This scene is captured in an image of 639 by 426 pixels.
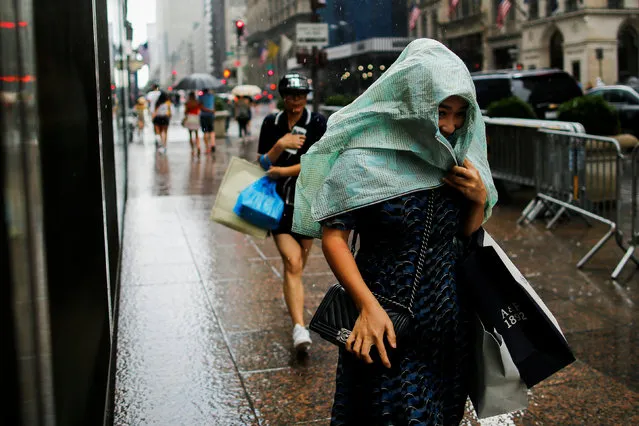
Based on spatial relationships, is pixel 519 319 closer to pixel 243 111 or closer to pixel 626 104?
pixel 626 104

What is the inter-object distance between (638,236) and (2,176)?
21.7 feet

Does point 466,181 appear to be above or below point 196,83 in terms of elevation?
below

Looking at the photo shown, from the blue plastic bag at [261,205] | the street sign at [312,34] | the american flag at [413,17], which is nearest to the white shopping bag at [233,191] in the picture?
the blue plastic bag at [261,205]

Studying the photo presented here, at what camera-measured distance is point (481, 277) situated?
2740mm

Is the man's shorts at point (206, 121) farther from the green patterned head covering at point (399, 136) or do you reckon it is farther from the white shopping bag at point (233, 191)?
the green patterned head covering at point (399, 136)

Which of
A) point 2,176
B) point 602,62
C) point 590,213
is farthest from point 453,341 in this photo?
point 602,62

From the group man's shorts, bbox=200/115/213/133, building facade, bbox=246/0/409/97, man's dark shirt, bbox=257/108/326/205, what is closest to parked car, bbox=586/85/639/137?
building facade, bbox=246/0/409/97

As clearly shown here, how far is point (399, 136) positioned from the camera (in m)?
2.64

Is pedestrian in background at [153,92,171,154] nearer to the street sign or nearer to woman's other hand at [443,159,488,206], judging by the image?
the street sign

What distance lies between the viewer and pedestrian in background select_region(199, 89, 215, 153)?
72.2ft

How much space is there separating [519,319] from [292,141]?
2.82m

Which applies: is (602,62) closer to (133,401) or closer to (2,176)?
(133,401)

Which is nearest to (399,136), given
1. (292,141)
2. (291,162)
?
(292,141)

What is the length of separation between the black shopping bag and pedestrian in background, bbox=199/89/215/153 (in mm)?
19615
